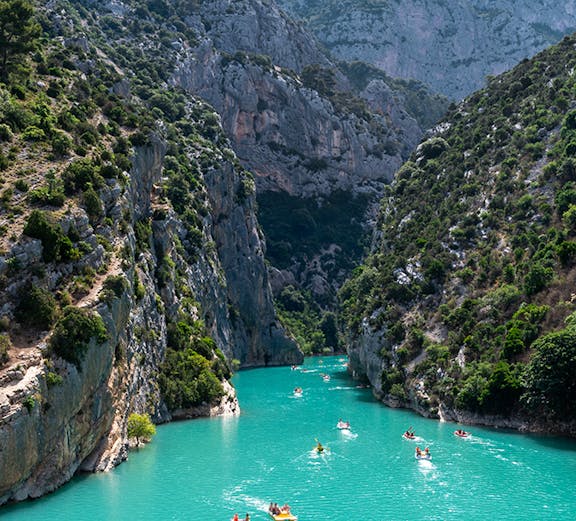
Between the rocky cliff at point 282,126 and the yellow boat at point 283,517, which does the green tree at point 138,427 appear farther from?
the rocky cliff at point 282,126

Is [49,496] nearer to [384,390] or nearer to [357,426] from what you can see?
[357,426]

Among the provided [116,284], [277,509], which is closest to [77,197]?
[116,284]

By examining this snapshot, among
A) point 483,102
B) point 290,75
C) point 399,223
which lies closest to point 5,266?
point 399,223

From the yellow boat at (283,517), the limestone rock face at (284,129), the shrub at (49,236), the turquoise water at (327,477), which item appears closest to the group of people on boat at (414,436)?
the turquoise water at (327,477)

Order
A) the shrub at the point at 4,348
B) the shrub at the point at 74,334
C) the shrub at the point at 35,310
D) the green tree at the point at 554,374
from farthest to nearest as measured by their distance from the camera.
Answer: the green tree at the point at 554,374 → the shrub at the point at 35,310 → the shrub at the point at 74,334 → the shrub at the point at 4,348

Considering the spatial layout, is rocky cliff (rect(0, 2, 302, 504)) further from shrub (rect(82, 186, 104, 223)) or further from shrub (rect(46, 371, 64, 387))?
shrub (rect(46, 371, 64, 387))

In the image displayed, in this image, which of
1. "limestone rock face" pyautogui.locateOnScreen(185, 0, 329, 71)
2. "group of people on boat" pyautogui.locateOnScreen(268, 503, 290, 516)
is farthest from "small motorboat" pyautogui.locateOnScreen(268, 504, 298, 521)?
"limestone rock face" pyautogui.locateOnScreen(185, 0, 329, 71)
